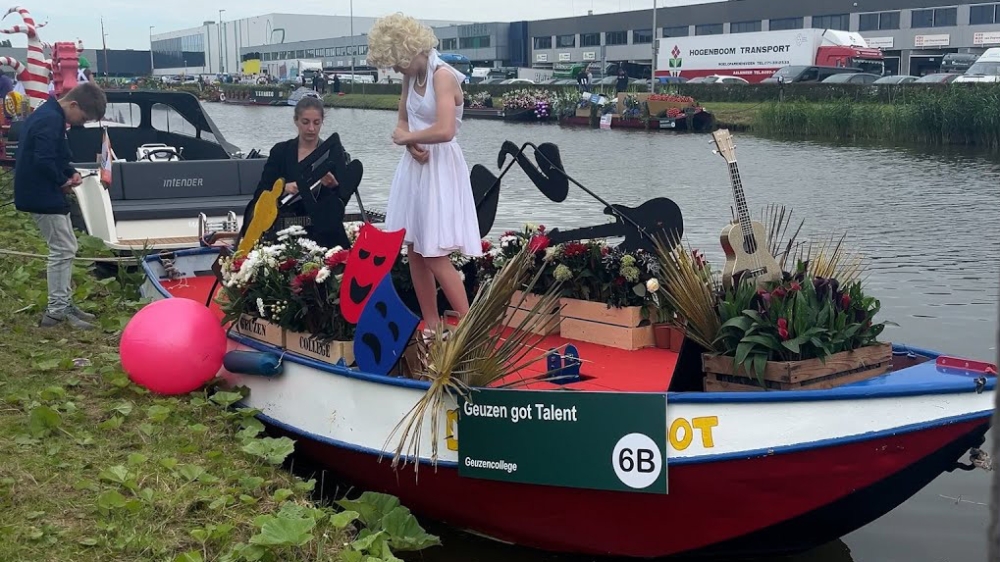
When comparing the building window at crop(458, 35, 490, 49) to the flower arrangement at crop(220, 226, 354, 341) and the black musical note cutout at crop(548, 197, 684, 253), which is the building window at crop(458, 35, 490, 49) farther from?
the black musical note cutout at crop(548, 197, 684, 253)

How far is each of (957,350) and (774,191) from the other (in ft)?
35.6

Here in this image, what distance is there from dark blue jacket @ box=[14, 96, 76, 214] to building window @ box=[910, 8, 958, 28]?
56.5 meters

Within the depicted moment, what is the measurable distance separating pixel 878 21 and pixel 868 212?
155 feet

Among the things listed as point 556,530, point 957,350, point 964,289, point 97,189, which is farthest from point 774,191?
point 556,530

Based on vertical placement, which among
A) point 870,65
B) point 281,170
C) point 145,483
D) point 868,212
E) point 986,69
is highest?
point 870,65

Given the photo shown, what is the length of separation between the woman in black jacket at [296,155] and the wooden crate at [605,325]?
165 centimetres

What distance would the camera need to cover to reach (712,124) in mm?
36406

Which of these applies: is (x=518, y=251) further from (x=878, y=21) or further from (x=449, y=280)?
(x=878, y=21)

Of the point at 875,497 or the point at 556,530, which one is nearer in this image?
the point at 875,497

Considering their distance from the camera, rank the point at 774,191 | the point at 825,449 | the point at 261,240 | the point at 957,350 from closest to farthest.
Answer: the point at 825,449 → the point at 261,240 → the point at 957,350 → the point at 774,191

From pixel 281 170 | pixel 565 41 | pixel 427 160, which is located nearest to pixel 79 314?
pixel 281 170

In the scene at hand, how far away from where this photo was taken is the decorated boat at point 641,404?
4426 mm

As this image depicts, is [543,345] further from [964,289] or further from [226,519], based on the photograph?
[964,289]

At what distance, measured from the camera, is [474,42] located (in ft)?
295
